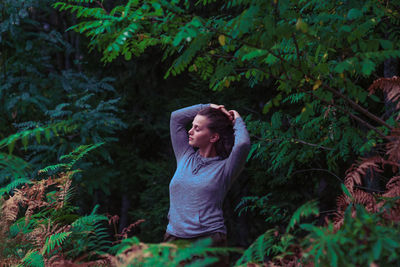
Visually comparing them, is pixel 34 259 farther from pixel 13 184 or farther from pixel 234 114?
pixel 234 114

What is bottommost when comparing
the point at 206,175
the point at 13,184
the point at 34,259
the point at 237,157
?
the point at 34,259

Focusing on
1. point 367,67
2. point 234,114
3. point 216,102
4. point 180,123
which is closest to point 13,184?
point 180,123

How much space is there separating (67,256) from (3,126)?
19.2 feet

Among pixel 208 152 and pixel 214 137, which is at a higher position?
pixel 214 137

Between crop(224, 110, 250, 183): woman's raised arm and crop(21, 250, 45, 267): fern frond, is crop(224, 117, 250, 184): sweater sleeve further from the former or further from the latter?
crop(21, 250, 45, 267): fern frond

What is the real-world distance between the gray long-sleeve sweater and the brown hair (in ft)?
0.47

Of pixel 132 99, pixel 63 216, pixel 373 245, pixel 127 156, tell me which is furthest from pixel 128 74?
pixel 373 245

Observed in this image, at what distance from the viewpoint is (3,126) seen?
8.91 metres

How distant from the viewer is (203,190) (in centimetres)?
339

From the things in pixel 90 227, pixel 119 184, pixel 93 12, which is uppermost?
pixel 93 12

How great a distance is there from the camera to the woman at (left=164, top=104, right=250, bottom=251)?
11.0 ft

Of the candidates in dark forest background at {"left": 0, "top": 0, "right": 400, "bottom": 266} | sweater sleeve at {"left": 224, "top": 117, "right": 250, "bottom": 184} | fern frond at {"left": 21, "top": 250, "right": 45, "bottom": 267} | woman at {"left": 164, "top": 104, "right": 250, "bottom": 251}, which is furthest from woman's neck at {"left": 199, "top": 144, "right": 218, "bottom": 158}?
fern frond at {"left": 21, "top": 250, "right": 45, "bottom": 267}

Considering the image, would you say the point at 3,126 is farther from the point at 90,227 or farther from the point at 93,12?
the point at 93,12

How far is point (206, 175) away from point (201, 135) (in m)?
0.40
